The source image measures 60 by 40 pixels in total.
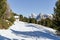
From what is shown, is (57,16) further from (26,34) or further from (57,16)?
(26,34)

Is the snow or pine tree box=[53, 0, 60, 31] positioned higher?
pine tree box=[53, 0, 60, 31]

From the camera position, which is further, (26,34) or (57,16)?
(57,16)

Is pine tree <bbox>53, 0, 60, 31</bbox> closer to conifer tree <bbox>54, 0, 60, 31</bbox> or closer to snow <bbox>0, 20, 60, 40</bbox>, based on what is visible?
conifer tree <bbox>54, 0, 60, 31</bbox>

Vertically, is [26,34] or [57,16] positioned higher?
[57,16]

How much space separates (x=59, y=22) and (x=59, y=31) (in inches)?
61.1

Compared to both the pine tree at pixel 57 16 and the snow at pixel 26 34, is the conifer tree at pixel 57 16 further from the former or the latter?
the snow at pixel 26 34

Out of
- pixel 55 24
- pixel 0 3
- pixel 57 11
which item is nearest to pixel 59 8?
pixel 57 11

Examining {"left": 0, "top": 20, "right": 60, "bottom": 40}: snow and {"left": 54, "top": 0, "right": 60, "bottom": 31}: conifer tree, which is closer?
{"left": 0, "top": 20, "right": 60, "bottom": 40}: snow

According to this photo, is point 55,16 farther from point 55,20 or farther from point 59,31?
point 59,31

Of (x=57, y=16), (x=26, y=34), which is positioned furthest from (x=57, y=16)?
(x=26, y=34)

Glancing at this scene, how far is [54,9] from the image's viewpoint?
23969mm

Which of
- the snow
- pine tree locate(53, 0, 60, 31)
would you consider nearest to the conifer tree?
pine tree locate(53, 0, 60, 31)

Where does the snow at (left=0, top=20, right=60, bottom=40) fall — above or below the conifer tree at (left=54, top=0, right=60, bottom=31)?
below

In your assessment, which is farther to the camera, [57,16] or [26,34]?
[57,16]
